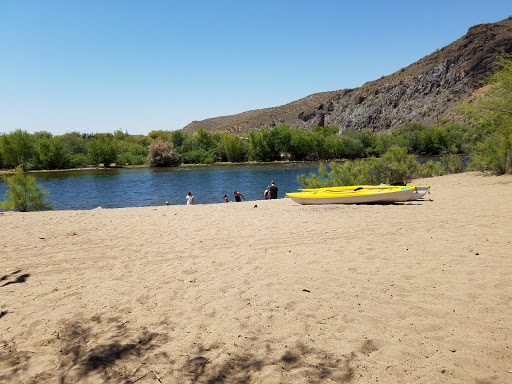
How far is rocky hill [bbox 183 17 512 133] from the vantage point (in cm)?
9368

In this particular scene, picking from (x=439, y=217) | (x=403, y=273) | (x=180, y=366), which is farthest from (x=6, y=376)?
(x=439, y=217)

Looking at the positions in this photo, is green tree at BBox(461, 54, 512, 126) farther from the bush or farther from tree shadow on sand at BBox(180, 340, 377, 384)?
the bush

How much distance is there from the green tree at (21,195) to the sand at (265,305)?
37.5 ft

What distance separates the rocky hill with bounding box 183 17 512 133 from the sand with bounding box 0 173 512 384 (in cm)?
8843

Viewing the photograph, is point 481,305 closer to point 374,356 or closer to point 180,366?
point 374,356

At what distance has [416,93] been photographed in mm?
108750

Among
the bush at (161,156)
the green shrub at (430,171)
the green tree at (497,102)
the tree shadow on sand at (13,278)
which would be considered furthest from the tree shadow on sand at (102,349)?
the bush at (161,156)

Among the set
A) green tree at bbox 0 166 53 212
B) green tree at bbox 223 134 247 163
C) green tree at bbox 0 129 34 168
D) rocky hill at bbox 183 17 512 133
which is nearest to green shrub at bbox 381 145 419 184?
green tree at bbox 0 166 53 212

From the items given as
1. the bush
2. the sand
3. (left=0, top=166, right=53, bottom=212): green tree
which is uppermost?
the bush

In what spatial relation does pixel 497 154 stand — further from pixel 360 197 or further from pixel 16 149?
pixel 16 149

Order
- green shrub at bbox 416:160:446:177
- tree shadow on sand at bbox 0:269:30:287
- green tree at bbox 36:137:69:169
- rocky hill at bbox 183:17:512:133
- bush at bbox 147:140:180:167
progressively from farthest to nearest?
rocky hill at bbox 183:17:512:133, bush at bbox 147:140:180:167, green tree at bbox 36:137:69:169, green shrub at bbox 416:160:446:177, tree shadow on sand at bbox 0:269:30:287

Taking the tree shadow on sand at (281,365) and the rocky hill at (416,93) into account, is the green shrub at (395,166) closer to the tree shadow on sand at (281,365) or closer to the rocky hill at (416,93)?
the tree shadow on sand at (281,365)

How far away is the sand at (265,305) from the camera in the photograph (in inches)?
131

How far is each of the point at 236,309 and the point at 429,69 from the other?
125 meters
